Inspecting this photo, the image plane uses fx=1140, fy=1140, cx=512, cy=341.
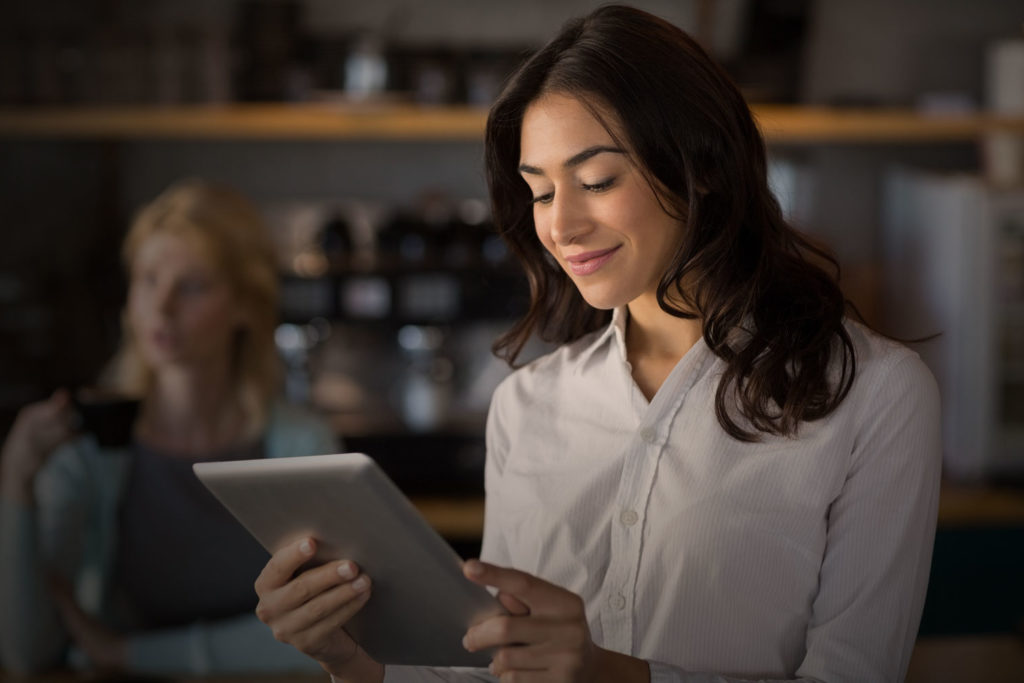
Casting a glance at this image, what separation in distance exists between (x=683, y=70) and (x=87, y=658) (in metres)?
1.53

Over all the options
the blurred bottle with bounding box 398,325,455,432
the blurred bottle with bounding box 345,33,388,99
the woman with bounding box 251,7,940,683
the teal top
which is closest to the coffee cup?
the teal top

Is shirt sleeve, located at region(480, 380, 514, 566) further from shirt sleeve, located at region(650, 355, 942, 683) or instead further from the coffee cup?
the coffee cup

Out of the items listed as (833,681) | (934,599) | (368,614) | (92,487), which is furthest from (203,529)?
(934,599)

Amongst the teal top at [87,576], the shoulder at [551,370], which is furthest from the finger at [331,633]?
the teal top at [87,576]

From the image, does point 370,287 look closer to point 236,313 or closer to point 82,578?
point 236,313

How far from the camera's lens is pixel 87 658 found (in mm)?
2043

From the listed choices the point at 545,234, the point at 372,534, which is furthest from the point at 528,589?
the point at 545,234

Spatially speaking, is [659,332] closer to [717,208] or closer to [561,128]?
[717,208]

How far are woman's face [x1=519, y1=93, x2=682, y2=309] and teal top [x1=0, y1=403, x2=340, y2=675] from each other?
1.08 m

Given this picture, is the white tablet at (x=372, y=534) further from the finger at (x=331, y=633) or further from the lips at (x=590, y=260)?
the lips at (x=590, y=260)

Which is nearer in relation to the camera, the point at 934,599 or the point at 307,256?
the point at 934,599

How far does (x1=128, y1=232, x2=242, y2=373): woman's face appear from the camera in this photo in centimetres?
222

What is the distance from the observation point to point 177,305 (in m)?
2.24

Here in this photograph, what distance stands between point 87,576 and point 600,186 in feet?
4.70
